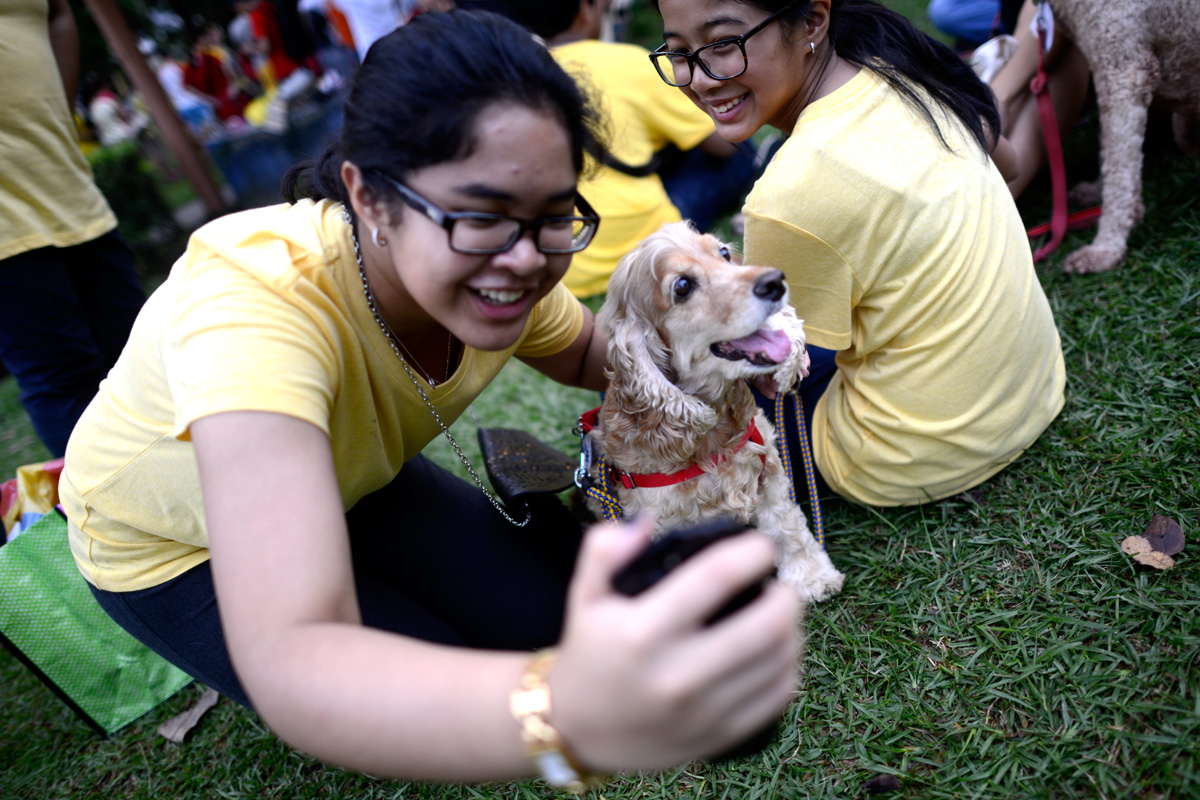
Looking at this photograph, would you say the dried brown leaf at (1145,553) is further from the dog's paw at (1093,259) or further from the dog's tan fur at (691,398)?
the dog's paw at (1093,259)

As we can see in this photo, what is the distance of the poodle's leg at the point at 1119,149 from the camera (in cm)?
270

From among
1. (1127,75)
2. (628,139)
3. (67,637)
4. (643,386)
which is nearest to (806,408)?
(643,386)

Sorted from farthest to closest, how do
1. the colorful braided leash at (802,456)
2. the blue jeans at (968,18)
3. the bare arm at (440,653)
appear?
the blue jeans at (968,18) → the colorful braided leash at (802,456) → the bare arm at (440,653)

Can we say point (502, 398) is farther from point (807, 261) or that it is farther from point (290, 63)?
point (290, 63)

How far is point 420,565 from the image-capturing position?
7.84 feet

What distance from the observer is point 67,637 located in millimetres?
2406

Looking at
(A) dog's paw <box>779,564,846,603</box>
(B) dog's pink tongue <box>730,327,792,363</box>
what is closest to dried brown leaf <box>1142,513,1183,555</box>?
(A) dog's paw <box>779,564,846,603</box>

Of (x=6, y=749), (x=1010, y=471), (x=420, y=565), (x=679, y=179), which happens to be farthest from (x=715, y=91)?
(x=6, y=749)

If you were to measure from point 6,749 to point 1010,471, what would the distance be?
162 inches

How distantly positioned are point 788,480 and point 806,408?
17.5 inches

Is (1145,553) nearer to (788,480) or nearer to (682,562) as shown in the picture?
(788,480)

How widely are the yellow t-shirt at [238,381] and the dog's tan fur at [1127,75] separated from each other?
2.43 metres

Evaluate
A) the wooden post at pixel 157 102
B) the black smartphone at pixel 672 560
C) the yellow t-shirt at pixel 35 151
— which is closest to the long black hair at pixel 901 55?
the black smartphone at pixel 672 560

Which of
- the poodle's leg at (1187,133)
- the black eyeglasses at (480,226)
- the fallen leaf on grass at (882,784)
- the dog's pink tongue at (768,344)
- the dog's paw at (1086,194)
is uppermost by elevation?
the black eyeglasses at (480,226)
